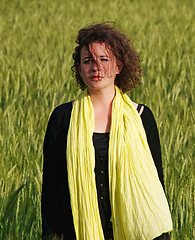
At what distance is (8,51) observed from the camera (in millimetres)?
4754

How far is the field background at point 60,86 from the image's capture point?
193cm

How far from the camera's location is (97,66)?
1.42 metres

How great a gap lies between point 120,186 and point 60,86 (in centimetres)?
210

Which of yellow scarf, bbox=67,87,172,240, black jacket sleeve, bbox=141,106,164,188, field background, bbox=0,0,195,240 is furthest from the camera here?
field background, bbox=0,0,195,240

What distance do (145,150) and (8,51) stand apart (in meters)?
3.49

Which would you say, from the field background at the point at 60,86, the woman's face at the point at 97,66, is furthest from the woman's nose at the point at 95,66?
the field background at the point at 60,86

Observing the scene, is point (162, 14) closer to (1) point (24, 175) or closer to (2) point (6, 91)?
(2) point (6, 91)

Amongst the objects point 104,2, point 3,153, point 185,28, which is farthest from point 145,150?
point 104,2

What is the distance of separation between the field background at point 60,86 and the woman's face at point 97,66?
1.24 ft

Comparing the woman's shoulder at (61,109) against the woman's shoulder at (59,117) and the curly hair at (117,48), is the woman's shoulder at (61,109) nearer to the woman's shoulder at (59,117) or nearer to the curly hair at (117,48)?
the woman's shoulder at (59,117)

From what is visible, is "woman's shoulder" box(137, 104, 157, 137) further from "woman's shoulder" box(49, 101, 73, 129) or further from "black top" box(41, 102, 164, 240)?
"woman's shoulder" box(49, 101, 73, 129)

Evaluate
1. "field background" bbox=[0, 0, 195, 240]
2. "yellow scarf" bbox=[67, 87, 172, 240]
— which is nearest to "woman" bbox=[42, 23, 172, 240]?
"yellow scarf" bbox=[67, 87, 172, 240]

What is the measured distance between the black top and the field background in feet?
0.34

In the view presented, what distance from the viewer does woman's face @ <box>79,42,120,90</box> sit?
4.68 feet
